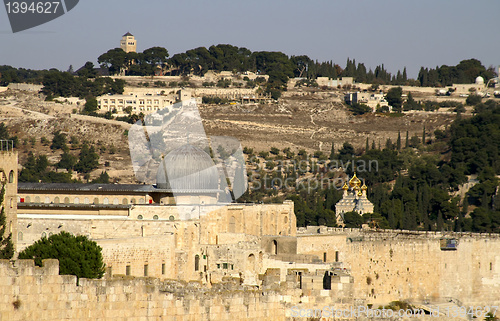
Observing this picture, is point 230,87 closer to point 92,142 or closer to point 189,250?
point 92,142

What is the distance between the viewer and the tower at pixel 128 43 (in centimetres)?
18375

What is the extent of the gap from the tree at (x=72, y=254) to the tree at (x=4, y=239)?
753mm

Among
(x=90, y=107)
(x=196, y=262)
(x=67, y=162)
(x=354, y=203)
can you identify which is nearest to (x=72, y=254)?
(x=196, y=262)

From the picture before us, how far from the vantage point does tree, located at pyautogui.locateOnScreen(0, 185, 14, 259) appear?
123 ft

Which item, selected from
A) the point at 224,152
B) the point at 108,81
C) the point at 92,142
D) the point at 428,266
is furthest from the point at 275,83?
the point at 428,266

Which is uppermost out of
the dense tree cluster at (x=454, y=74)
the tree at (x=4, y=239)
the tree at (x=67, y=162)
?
the dense tree cluster at (x=454, y=74)

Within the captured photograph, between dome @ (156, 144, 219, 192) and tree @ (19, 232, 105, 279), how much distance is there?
16.5m

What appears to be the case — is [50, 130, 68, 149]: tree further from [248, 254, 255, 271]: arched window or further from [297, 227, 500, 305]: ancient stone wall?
[248, 254, 255, 271]: arched window

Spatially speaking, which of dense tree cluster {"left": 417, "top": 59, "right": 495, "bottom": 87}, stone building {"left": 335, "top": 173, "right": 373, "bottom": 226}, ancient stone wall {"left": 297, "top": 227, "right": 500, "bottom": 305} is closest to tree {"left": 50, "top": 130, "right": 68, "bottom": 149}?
stone building {"left": 335, "top": 173, "right": 373, "bottom": 226}

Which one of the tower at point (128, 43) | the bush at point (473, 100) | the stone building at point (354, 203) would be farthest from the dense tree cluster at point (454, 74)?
the stone building at point (354, 203)

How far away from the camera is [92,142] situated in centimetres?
12206

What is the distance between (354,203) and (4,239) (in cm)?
4188

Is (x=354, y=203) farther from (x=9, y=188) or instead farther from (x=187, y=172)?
(x=9, y=188)

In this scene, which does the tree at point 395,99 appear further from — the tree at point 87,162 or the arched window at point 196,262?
the arched window at point 196,262
